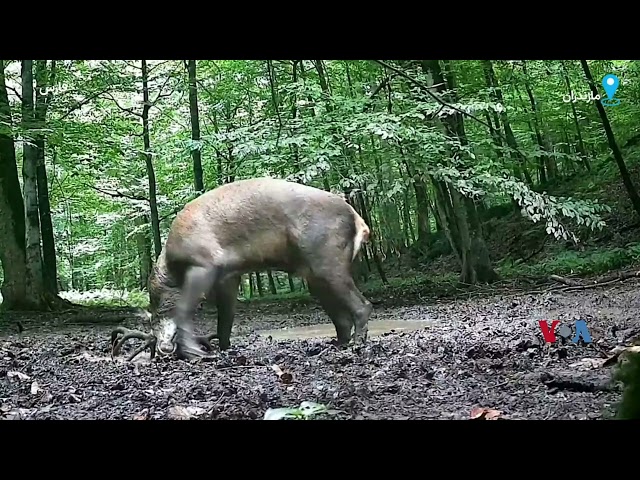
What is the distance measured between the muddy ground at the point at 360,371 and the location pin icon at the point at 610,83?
93 cm

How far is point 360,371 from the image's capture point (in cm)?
288

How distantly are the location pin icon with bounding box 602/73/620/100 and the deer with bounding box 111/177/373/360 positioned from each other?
130cm

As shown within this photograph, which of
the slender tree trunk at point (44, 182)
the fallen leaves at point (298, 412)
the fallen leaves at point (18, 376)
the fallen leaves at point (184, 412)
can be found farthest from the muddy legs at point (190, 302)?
the fallen leaves at point (298, 412)

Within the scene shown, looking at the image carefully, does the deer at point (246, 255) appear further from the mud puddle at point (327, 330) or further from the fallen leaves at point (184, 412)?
the fallen leaves at point (184, 412)

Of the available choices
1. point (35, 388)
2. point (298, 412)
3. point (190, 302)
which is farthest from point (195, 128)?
point (298, 412)

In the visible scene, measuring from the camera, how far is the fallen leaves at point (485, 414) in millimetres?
2215

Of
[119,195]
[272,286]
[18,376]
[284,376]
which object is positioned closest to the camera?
[284,376]

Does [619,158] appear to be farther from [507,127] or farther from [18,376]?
[18,376]

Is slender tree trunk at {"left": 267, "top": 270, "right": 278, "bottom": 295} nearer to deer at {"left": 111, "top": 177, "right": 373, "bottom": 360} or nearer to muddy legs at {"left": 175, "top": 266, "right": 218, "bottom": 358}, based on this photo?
deer at {"left": 111, "top": 177, "right": 373, "bottom": 360}

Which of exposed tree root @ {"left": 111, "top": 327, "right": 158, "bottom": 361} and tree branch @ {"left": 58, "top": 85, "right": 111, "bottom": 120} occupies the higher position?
tree branch @ {"left": 58, "top": 85, "right": 111, "bottom": 120}

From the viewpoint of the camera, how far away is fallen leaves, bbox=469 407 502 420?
2215mm

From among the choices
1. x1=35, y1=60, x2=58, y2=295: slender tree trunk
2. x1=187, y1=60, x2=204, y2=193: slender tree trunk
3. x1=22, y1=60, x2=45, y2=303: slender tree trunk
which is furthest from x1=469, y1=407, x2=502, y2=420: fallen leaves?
x1=22, y1=60, x2=45, y2=303: slender tree trunk

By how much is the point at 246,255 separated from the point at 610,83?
1.71m
